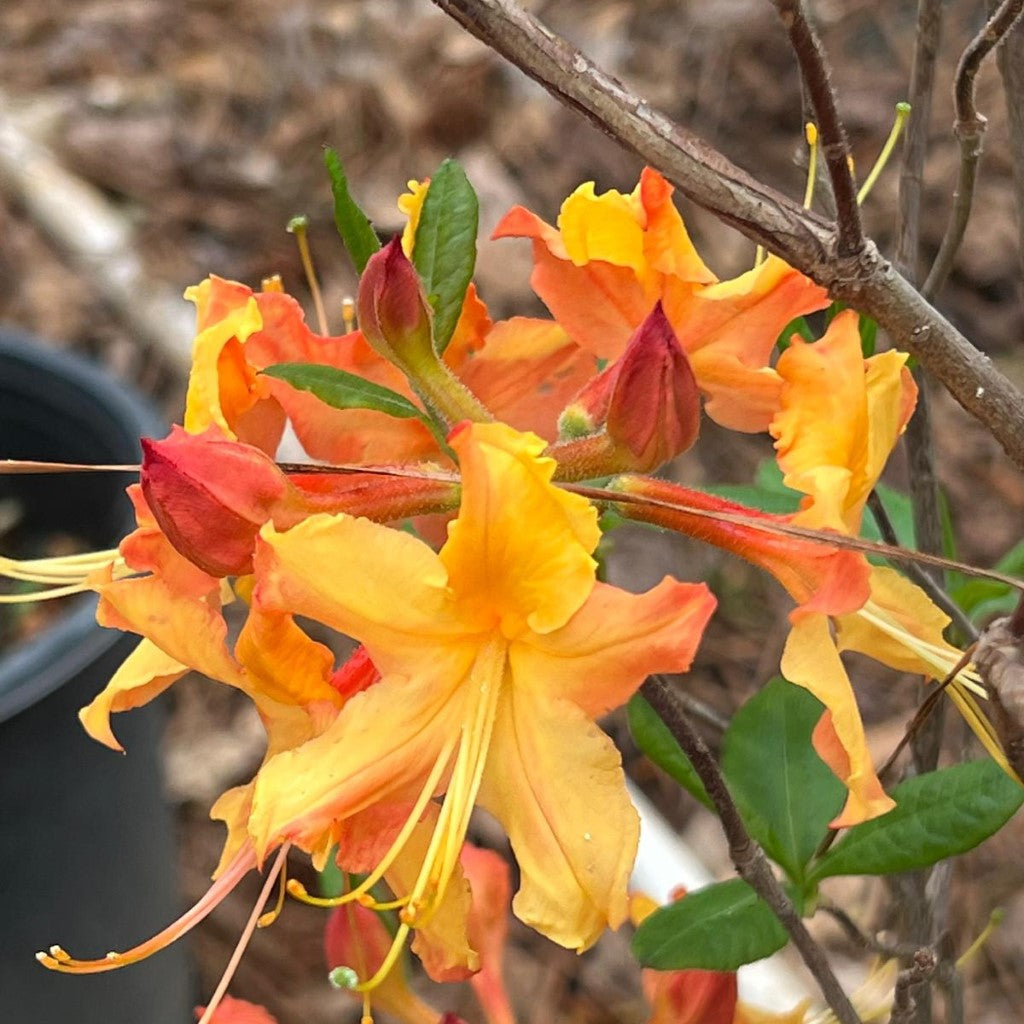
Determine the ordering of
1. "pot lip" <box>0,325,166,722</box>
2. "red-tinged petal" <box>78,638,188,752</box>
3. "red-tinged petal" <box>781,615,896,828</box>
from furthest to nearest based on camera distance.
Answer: "pot lip" <box>0,325,166,722</box> < "red-tinged petal" <box>78,638,188,752</box> < "red-tinged petal" <box>781,615,896,828</box>

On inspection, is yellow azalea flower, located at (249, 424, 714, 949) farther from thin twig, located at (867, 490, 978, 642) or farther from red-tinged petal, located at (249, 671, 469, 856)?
thin twig, located at (867, 490, 978, 642)

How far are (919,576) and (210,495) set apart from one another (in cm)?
43

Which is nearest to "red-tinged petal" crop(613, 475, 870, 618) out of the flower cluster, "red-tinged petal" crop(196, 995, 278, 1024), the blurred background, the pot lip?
the flower cluster

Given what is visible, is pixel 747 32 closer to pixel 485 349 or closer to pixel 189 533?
pixel 485 349

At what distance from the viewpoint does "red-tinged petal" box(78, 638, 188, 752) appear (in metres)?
0.64

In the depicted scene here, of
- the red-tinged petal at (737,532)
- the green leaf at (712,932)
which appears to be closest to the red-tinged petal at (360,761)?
the red-tinged petal at (737,532)

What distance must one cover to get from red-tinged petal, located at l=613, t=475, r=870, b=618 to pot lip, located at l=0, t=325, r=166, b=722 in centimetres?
89

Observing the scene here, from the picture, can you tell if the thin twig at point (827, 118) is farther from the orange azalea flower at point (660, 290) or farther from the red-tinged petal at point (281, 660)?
the red-tinged petal at point (281, 660)

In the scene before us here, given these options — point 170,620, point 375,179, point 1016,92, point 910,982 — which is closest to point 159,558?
point 170,620

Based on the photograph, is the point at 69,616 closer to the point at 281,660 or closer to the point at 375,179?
the point at 281,660

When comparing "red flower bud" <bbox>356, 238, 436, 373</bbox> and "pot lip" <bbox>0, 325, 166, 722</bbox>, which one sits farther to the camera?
"pot lip" <bbox>0, 325, 166, 722</bbox>

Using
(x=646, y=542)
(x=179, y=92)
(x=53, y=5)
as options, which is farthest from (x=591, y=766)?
(x=53, y=5)

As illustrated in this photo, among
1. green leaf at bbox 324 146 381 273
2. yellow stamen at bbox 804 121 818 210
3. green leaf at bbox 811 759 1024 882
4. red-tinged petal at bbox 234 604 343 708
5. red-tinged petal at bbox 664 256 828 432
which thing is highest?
yellow stamen at bbox 804 121 818 210

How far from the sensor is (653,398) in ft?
1.87
